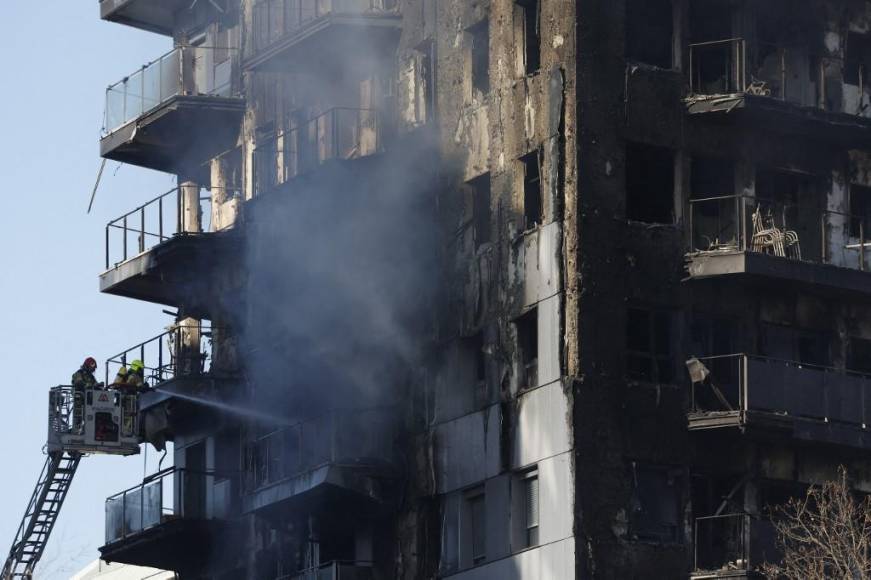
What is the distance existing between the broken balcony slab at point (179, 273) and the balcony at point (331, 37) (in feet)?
14.9

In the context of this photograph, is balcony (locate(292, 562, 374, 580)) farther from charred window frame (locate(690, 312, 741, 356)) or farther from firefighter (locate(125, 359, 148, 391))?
charred window frame (locate(690, 312, 741, 356))

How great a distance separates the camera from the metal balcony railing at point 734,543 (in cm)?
5566

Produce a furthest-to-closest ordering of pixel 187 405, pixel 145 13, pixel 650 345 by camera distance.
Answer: pixel 145 13 → pixel 187 405 → pixel 650 345

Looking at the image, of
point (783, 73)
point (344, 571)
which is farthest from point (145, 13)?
point (783, 73)

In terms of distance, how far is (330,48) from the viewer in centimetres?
6366

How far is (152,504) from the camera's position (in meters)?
65.7

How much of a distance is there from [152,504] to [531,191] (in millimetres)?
13913

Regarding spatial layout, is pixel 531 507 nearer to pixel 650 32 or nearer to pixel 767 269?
pixel 767 269

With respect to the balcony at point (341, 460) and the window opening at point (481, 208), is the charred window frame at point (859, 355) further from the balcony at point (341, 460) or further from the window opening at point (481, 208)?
the balcony at point (341, 460)

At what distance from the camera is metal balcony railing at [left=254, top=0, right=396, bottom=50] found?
208 feet

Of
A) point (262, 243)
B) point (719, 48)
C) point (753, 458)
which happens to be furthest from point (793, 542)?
point (262, 243)

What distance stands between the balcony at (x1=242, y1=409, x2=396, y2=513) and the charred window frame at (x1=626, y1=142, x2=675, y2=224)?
7.86 meters

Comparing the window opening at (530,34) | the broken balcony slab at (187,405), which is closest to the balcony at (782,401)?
the window opening at (530,34)

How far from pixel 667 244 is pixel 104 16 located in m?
22.1
